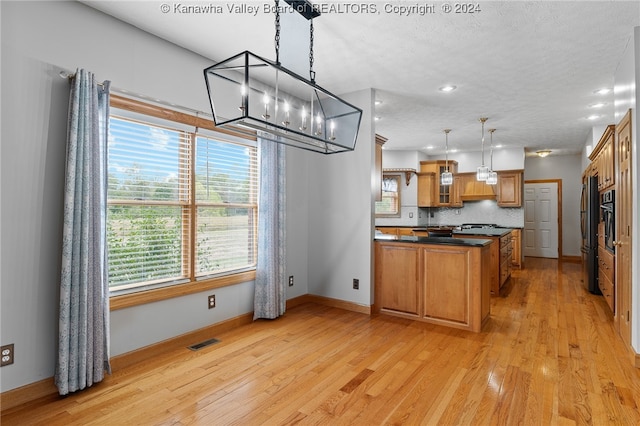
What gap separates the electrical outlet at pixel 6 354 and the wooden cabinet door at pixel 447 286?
3603 mm

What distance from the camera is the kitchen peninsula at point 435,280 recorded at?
3707 mm

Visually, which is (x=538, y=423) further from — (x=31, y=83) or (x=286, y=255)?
(x=31, y=83)

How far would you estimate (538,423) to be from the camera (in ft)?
6.77

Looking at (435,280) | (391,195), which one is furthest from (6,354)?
(391,195)

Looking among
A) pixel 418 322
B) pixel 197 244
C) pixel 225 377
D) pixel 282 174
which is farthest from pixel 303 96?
pixel 225 377

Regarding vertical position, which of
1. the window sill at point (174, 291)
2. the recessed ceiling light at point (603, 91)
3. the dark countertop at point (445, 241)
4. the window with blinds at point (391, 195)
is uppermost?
the recessed ceiling light at point (603, 91)

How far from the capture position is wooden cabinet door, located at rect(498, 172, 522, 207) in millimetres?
7734

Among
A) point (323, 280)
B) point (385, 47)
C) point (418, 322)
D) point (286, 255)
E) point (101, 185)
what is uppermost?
point (385, 47)

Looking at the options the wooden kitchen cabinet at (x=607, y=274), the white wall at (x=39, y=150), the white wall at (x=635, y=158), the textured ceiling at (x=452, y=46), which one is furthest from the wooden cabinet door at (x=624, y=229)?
the white wall at (x=39, y=150)

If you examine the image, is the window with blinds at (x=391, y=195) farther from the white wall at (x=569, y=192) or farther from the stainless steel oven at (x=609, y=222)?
the stainless steel oven at (x=609, y=222)

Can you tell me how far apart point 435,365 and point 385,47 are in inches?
109

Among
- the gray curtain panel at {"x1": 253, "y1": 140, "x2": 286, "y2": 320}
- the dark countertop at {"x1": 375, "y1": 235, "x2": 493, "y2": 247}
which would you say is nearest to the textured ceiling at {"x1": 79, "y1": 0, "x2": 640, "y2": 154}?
the gray curtain panel at {"x1": 253, "y1": 140, "x2": 286, "y2": 320}

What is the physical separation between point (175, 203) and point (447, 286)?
2924mm

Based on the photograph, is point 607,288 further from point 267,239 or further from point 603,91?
point 267,239
